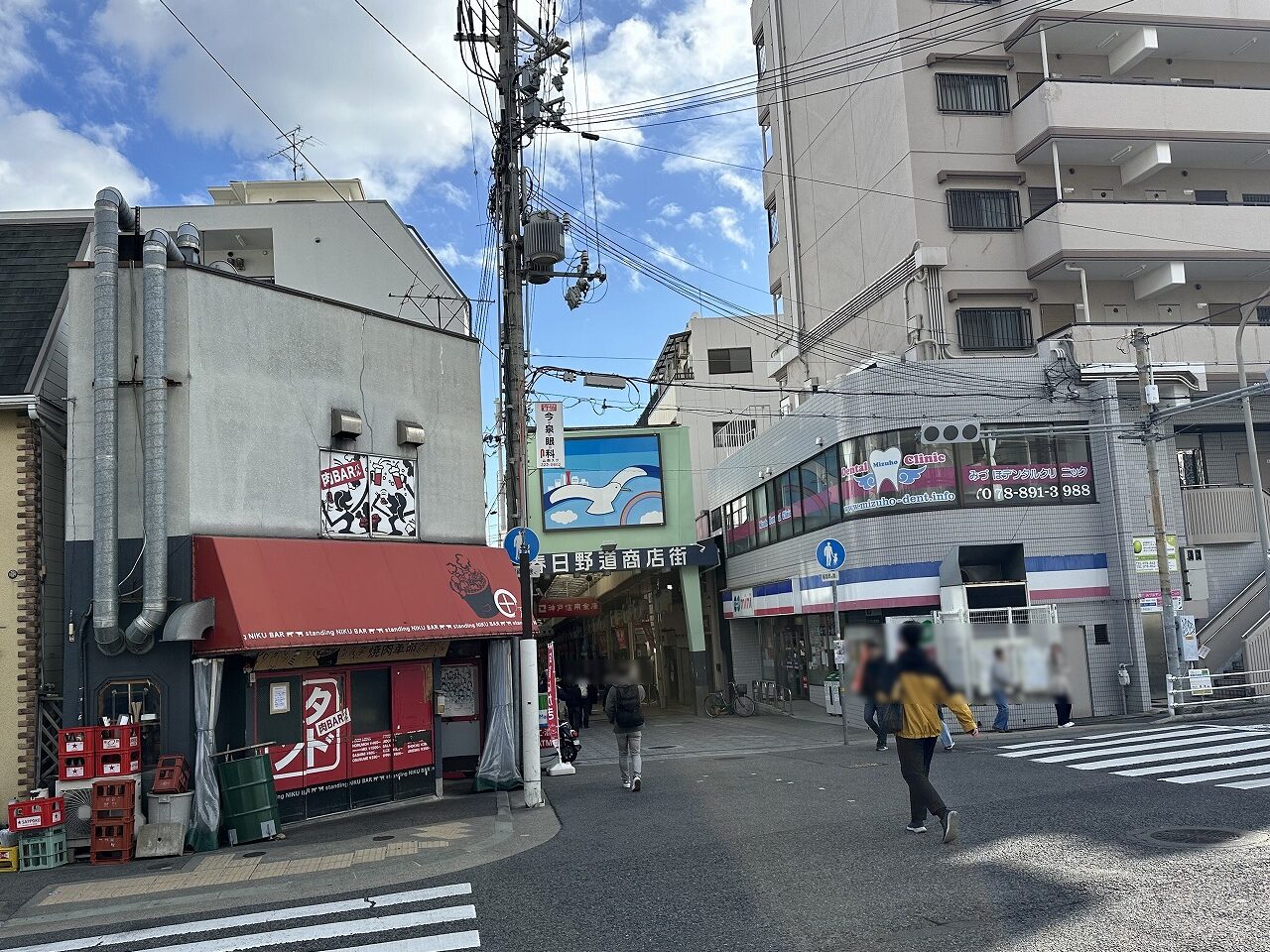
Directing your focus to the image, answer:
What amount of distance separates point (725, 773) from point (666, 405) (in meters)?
40.3

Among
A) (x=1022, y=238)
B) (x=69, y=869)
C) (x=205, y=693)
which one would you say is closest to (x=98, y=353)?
(x=205, y=693)

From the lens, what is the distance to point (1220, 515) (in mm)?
25344

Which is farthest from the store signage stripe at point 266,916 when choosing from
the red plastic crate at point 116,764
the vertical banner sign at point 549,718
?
the vertical banner sign at point 549,718

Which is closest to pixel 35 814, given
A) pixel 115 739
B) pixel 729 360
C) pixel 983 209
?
pixel 115 739

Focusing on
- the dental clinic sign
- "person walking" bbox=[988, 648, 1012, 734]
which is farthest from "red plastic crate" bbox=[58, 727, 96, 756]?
the dental clinic sign

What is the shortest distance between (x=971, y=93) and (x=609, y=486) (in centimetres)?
1488

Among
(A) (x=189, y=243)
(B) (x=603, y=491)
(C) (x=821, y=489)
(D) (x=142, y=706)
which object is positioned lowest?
(D) (x=142, y=706)

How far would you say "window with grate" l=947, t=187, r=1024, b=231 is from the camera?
2673 cm

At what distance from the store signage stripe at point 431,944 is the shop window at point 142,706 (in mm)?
6360

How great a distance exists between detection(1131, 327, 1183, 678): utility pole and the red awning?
549 inches

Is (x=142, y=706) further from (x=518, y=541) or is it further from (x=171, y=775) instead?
(x=518, y=541)

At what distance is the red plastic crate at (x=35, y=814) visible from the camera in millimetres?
11641

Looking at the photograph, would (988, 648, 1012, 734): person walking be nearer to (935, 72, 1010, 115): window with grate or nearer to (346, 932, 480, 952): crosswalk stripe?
(346, 932, 480, 952): crosswalk stripe

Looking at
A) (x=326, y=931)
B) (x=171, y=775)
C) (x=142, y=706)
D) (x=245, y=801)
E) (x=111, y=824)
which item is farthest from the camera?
(x=142, y=706)
